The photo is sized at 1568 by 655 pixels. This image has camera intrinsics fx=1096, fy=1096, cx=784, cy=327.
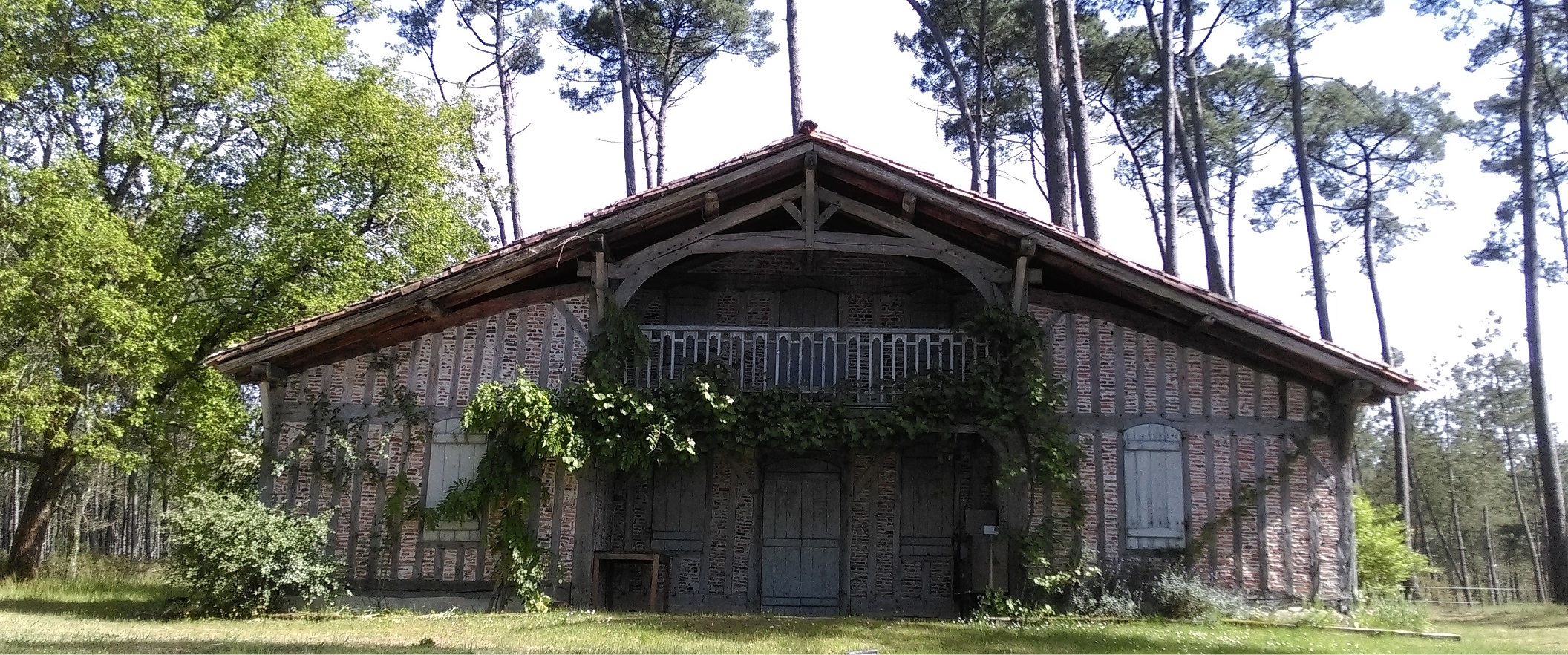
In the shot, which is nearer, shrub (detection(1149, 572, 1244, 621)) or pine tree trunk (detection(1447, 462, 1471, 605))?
shrub (detection(1149, 572, 1244, 621))

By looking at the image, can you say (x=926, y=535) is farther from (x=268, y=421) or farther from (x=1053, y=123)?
(x=268, y=421)

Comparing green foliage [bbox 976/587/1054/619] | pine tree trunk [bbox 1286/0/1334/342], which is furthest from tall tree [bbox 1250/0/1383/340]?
green foliage [bbox 976/587/1054/619]

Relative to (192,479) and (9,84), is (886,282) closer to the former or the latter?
(192,479)

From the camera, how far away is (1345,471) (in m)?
12.8

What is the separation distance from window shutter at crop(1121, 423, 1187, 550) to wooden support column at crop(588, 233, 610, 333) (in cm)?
640

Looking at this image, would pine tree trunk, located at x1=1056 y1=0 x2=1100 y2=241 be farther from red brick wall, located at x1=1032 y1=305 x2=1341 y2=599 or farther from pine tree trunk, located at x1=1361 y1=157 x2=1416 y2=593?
pine tree trunk, located at x1=1361 y1=157 x2=1416 y2=593

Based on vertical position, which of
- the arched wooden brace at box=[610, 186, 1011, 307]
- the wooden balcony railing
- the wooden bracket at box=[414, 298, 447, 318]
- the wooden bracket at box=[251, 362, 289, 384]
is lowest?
the wooden bracket at box=[251, 362, 289, 384]

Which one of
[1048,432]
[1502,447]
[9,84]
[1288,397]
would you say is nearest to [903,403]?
[1048,432]

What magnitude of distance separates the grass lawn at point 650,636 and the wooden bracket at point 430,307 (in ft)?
11.3

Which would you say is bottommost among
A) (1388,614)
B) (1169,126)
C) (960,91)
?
(1388,614)

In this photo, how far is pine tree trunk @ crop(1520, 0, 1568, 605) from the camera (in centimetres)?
1880

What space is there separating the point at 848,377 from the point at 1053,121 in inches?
226

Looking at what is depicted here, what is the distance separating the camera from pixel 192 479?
1847cm

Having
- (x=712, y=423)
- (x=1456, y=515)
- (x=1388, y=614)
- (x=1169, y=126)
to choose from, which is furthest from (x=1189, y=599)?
(x=1456, y=515)
